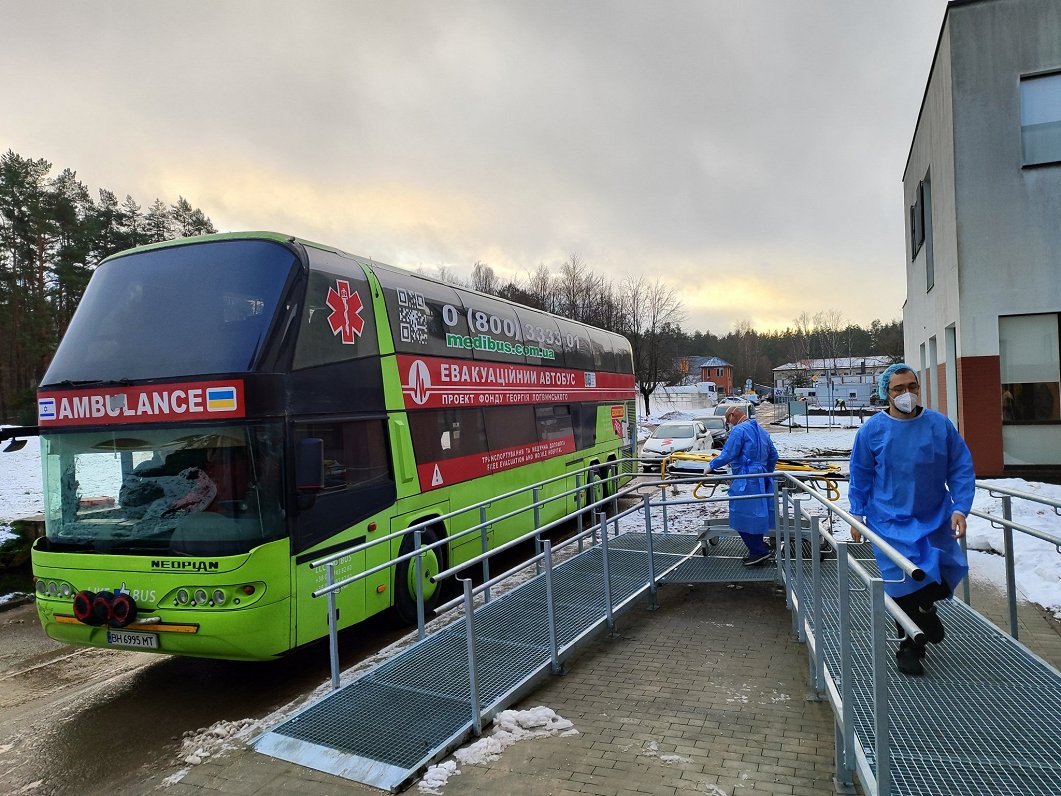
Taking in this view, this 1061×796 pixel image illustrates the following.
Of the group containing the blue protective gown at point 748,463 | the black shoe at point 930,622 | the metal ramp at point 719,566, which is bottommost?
the metal ramp at point 719,566

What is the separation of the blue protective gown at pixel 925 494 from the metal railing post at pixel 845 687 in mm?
845

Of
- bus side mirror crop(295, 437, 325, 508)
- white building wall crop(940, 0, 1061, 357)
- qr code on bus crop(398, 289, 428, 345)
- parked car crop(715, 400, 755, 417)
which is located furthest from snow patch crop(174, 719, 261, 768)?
white building wall crop(940, 0, 1061, 357)

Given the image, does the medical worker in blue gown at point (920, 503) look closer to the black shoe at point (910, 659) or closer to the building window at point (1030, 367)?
the black shoe at point (910, 659)

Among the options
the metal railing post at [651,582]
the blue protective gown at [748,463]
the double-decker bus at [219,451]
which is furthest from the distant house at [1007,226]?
the double-decker bus at [219,451]

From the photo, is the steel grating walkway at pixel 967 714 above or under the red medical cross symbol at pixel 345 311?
under

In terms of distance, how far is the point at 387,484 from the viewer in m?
6.83

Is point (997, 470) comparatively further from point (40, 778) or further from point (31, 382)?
point (31, 382)

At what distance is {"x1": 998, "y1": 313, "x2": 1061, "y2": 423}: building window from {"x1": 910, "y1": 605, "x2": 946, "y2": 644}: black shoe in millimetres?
10908

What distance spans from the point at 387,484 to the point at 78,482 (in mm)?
2611

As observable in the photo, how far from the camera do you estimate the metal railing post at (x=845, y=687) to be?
9.89 feet

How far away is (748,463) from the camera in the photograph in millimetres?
7305

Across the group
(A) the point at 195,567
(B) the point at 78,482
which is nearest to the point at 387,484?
(A) the point at 195,567

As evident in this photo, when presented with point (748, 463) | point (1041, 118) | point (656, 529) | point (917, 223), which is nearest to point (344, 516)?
point (748, 463)

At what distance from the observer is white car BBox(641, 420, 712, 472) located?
19.4m
